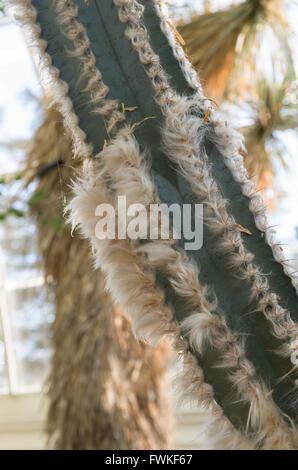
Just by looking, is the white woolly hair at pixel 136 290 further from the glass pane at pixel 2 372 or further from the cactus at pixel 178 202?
the glass pane at pixel 2 372

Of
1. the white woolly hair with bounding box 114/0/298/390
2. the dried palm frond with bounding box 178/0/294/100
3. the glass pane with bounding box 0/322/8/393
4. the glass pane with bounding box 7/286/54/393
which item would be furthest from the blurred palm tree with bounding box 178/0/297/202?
the glass pane with bounding box 0/322/8/393

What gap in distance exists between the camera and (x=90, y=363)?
108 inches

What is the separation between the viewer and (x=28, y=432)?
480 cm

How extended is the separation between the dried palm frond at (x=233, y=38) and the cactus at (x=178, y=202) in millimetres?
1694

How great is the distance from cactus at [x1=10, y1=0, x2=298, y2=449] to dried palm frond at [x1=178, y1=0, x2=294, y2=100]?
169 cm

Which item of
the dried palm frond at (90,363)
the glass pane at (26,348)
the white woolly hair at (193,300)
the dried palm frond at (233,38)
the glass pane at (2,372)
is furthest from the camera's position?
the glass pane at (2,372)

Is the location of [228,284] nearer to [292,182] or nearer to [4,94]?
[292,182]

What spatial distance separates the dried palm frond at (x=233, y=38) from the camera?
252 cm

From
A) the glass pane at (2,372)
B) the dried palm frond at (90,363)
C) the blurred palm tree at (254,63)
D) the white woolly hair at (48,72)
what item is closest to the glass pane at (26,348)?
the glass pane at (2,372)

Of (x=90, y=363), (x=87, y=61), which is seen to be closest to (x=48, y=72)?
(x=87, y=61)

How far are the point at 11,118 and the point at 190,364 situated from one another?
359 cm

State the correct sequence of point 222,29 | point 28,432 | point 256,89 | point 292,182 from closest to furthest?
point 222,29
point 256,89
point 292,182
point 28,432

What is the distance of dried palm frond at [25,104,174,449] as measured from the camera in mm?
2658

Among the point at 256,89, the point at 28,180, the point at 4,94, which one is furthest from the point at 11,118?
the point at 256,89
